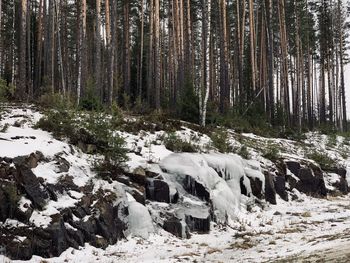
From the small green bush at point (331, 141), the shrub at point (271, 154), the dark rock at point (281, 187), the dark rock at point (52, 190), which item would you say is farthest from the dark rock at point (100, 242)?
the small green bush at point (331, 141)

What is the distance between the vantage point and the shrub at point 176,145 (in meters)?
11.1

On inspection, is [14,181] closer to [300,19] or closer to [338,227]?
[338,227]

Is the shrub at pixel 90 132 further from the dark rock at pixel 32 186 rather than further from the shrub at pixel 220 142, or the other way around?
the shrub at pixel 220 142

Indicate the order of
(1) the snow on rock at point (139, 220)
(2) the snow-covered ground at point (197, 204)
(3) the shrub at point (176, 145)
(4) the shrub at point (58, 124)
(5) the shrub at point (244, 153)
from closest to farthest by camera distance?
(2) the snow-covered ground at point (197, 204), (1) the snow on rock at point (139, 220), (4) the shrub at point (58, 124), (3) the shrub at point (176, 145), (5) the shrub at point (244, 153)

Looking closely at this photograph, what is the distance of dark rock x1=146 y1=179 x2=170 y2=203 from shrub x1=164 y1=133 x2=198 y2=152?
2.02 meters

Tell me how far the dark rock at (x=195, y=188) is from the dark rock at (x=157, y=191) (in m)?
0.69

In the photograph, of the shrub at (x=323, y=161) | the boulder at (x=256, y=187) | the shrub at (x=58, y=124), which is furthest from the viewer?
the shrub at (x=323, y=161)

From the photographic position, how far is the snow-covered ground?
7043 millimetres

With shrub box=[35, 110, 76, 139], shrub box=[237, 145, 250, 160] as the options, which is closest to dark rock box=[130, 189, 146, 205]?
shrub box=[35, 110, 76, 139]

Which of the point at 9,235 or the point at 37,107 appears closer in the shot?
the point at 9,235

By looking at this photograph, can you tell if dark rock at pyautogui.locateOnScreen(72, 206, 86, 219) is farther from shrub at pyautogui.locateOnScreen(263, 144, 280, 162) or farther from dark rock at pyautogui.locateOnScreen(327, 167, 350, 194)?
dark rock at pyautogui.locateOnScreen(327, 167, 350, 194)

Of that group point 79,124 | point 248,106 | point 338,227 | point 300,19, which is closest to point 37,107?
point 79,124

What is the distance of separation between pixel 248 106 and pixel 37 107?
38.1 ft

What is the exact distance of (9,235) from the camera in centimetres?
647
